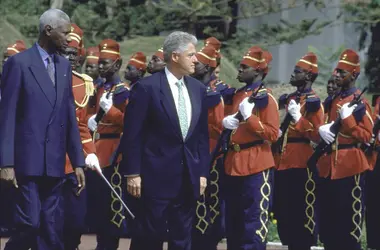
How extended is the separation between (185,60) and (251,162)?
2571 millimetres

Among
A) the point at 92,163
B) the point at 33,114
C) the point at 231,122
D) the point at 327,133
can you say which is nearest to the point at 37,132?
the point at 33,114

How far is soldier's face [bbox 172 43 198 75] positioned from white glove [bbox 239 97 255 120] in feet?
7.44

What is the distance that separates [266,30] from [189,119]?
28.4ft

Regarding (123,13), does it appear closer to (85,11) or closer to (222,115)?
(85,11)

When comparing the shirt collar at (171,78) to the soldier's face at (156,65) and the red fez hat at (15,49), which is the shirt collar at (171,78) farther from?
the red fez hat at (15,49)

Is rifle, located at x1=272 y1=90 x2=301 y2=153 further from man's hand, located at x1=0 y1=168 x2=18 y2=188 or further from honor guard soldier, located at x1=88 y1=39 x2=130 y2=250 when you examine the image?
man's hand, located at x1=0 y1=168 x2=18 y2=188

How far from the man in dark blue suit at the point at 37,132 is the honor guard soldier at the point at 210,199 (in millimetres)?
3638

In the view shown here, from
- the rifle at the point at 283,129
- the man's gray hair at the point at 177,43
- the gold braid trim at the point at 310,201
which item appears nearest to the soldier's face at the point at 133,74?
the rifle at the point at 283,129

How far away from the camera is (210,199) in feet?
44.9

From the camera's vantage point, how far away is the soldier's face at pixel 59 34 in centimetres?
981

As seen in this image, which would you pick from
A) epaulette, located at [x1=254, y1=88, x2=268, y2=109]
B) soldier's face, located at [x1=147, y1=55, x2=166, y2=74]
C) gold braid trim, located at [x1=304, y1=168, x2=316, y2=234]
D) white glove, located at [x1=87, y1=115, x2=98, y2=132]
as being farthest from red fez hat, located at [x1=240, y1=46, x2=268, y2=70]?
white glove, located at [x1=87, y1=115, x2=98, y2=132]

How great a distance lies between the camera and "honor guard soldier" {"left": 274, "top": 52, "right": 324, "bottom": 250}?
13.4 meters

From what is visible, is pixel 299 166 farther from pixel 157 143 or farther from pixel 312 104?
pixel 157 143

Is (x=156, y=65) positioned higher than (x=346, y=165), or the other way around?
(x=156, y=65)
